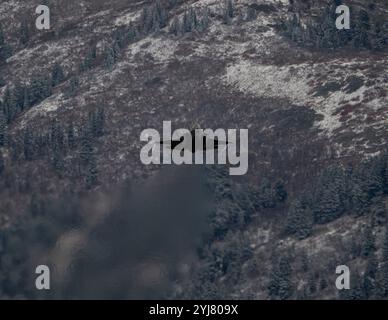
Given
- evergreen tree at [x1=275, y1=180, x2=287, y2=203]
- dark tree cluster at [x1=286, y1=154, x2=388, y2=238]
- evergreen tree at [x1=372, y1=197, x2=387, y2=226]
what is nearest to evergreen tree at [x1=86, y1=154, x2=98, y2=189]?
evergreen tree at [x1=275, y1=180, x2=287, y2=203]

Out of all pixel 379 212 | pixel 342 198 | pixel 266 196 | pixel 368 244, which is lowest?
pixel 368 244

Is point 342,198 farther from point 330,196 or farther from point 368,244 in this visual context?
point 368,244

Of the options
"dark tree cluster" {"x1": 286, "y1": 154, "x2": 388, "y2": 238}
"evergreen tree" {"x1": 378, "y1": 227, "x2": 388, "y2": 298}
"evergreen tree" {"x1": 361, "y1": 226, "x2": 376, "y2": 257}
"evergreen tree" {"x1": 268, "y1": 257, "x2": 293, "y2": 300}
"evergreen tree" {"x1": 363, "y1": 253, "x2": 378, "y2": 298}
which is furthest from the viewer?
"dark tree cluster" {"x1": 286, "y1": 154, "x2": 388, "y2": 238}

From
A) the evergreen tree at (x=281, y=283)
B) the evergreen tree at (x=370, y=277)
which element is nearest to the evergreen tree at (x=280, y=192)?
the evergreen tree at (x=281, y=283)

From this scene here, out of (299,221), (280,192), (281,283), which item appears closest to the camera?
(281,283)

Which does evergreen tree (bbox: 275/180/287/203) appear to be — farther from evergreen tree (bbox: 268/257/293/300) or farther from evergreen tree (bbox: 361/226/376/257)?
evergreen tree (bbox: 268/257/293/300)

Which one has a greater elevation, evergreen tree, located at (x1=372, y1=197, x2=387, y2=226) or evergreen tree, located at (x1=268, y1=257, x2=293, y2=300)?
evergreen tree, located at (x1=372, y1=197, x2=387, y2=226)

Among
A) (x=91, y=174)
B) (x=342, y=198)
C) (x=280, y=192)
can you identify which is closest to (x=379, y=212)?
(x=342, y=198)

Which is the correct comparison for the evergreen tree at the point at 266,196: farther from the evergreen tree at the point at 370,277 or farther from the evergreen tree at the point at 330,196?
the evergreen tree at the point at 370,277

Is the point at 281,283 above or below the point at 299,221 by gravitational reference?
below

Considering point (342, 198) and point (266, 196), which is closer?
point (342, 198)

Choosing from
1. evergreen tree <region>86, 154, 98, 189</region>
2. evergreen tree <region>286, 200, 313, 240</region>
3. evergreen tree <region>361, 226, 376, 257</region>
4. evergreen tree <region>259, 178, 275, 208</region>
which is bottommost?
evergreen tree <region>361, 226, 376, 257</region>
